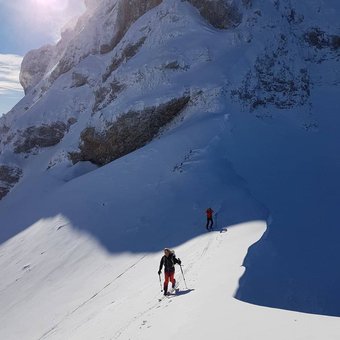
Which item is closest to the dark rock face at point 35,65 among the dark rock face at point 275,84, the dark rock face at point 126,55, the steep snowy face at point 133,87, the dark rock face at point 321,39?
the steep snowy face at point 133,87

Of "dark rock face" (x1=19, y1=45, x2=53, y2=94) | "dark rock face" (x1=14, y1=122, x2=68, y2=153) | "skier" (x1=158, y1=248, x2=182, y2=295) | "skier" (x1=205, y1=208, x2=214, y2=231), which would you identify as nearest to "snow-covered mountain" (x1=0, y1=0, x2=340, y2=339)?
"dark rock face" (x1=14, y1=122, x2=68, y2=153)

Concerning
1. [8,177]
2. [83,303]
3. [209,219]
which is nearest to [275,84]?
[209,219]

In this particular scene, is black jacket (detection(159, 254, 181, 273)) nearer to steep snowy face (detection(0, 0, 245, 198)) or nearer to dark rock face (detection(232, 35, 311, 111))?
dark rock face (detection(232, 35, 311, 111))

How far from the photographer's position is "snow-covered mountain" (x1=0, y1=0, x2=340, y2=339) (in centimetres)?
1069

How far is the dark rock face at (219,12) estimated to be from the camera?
36438mm

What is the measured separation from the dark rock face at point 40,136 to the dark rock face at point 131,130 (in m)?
15.1

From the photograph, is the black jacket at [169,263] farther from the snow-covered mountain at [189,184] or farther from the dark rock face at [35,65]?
the dark rock face at [35,65]

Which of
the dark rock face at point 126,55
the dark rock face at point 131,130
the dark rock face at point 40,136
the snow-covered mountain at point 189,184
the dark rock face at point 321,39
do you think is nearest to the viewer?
the snow-covered mountain at point 189,184

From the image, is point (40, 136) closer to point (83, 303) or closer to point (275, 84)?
point (275, 84)

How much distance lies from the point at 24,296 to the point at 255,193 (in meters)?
11.6

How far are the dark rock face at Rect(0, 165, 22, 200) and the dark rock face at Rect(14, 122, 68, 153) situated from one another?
323 centimetres

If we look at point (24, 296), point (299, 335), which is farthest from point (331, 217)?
point (24, 296)

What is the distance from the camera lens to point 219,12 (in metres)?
37.0

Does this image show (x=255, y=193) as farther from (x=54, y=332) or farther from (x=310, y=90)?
(x=310, y=90)
